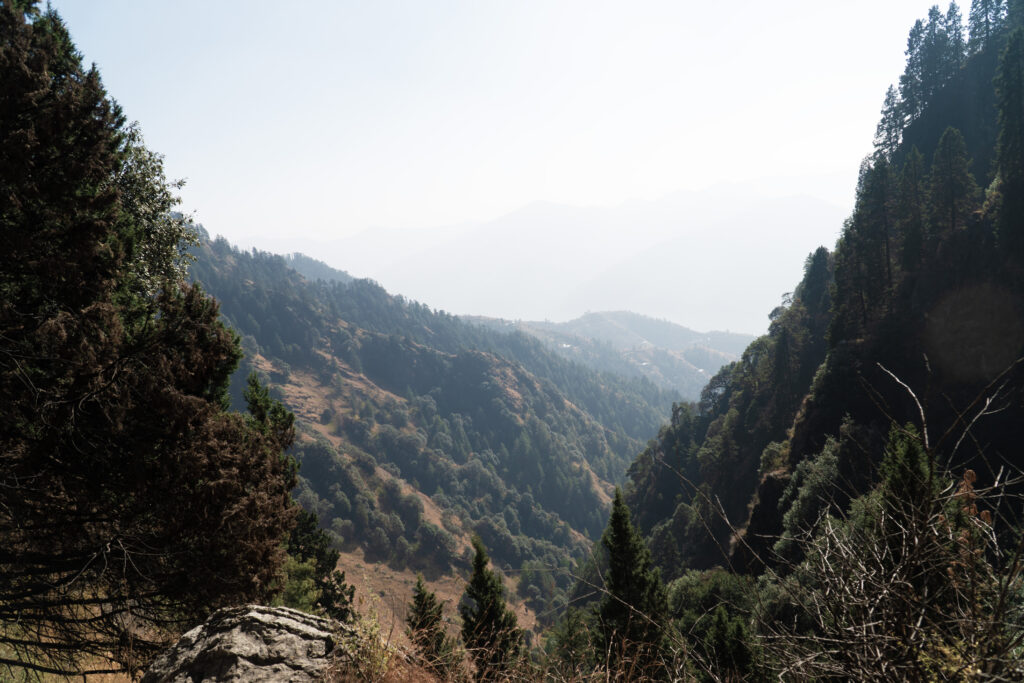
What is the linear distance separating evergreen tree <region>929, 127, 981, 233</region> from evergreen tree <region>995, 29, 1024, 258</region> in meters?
2.67

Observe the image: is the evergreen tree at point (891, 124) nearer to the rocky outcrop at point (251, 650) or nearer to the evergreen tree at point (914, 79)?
the evergreen tree at point (914, 79)

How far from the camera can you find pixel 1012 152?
3928cm

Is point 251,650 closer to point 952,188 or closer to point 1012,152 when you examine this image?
point 1012,152

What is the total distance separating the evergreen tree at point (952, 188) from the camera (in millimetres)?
43719

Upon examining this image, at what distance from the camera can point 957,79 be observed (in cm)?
6619

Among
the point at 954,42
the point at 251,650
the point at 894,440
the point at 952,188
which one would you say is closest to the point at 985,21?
the point at 954,42

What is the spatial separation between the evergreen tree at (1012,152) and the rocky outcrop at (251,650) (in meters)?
51.9

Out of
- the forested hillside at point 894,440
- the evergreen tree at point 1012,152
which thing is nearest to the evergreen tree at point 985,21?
the forested hillside at point 894,440

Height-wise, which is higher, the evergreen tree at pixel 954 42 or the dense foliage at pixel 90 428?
the evergreen tree at pixel 954 42

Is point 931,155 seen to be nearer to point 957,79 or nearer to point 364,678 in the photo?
point 957,79

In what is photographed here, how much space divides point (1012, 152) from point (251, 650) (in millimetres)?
56450

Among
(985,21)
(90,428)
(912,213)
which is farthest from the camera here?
→ (985,21)

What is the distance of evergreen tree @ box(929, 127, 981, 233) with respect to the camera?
4372cm

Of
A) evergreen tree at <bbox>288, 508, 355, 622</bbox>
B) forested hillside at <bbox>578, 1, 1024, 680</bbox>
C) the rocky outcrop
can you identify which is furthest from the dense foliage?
evergreen tree at <bbox>288, 508, 355, 622</bbox>
